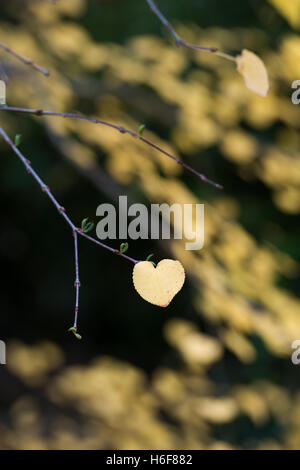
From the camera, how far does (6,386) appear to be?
3.94 metres

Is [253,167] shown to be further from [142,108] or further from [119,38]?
[119,38]

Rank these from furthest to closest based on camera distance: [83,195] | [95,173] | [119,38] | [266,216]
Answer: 1. [83,195]
2. [119,38]
3. [266,216]
4. [95,173]

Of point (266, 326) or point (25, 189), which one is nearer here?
point (266, 326)

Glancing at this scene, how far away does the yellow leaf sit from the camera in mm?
590

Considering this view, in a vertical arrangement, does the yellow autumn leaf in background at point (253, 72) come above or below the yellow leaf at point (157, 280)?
above

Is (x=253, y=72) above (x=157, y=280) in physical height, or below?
above

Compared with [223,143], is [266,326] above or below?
below

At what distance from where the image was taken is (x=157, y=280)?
0.59 m

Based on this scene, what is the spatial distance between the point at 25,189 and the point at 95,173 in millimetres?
1881

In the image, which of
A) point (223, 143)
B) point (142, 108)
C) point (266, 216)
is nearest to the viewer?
point (223, 143)

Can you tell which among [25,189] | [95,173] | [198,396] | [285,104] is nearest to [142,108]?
[95,173]

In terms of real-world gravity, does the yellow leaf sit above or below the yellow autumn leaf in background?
below

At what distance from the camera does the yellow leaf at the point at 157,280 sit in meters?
0.59

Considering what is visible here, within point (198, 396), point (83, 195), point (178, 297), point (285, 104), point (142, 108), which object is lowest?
point (198, 396)
